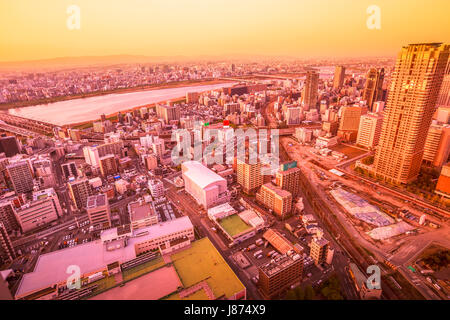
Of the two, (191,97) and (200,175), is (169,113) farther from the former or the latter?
(200,175)

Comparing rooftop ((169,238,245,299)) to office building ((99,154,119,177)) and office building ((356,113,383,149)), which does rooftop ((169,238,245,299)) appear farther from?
office building ((356,113,383,149))

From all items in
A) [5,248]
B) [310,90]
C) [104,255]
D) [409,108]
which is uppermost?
[409,108]

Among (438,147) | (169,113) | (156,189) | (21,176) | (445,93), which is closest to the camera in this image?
(156,189)

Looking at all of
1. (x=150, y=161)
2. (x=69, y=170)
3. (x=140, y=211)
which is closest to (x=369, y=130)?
(x=150, y=161)

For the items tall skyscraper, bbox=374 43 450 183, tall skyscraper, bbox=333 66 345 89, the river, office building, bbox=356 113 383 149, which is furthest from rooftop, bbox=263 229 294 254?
tall skyscraper, bbox=333 66 345 89

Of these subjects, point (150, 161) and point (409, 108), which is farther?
point (150, 161)

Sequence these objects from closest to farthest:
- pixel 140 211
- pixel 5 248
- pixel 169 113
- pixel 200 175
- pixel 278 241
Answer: pixel 5 248
pixel 278 241
pixel 140 211
pixel 200 175
pixel 169 113

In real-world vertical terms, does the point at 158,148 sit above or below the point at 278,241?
above
